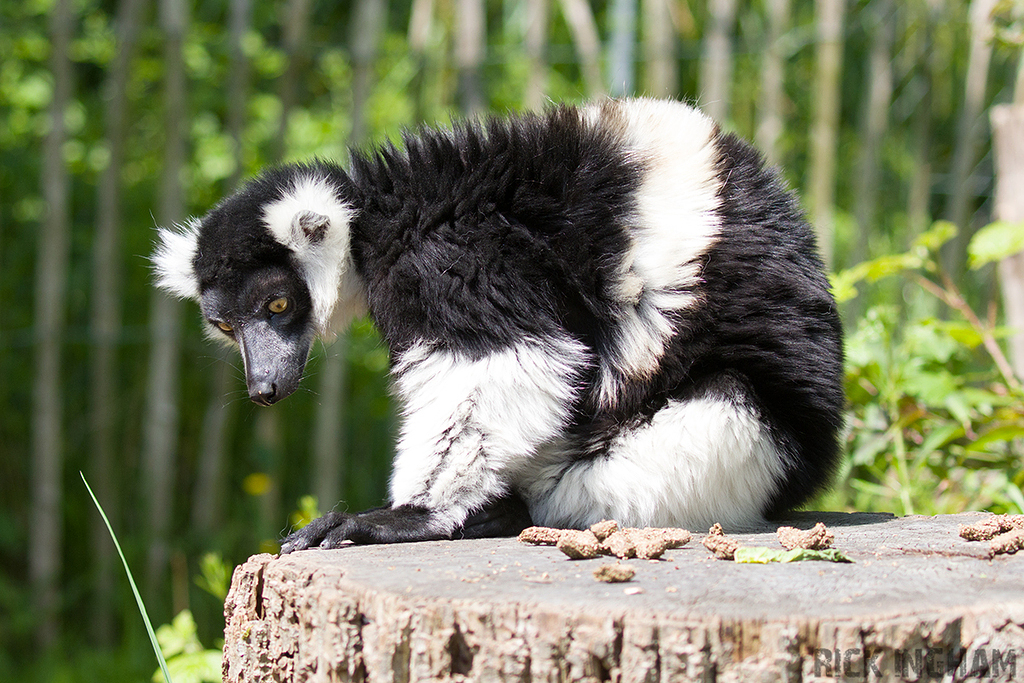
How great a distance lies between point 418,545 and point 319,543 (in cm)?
29

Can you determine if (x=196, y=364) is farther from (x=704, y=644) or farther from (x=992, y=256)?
(x=704, y=644)

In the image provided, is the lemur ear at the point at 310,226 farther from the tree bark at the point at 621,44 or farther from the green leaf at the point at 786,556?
the tree bark at the point at 621,44

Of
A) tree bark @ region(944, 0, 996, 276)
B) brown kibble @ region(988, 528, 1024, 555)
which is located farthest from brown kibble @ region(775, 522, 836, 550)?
tree bark @ region(944, 0, 996, 276)

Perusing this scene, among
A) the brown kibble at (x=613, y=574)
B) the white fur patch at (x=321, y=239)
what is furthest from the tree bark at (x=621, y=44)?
the brown kibble at (x=613, y=574)

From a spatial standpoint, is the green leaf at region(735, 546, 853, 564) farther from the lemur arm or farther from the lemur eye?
the lemur eye

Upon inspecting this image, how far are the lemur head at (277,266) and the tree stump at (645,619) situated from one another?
4.08 feet

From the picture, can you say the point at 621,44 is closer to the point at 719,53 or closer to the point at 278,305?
the point at 719,53

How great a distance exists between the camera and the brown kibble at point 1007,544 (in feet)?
7.81

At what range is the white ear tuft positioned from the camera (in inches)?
134

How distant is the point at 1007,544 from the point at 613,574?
3.37 feet

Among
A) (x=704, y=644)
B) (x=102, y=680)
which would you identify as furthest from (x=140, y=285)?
(x=704, y=644)

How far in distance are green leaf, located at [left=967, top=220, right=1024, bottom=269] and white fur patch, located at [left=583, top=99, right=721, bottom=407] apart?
140 centimetres

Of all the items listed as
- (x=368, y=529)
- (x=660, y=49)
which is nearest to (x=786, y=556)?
(x=368, y=529)

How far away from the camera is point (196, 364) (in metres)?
6.42
